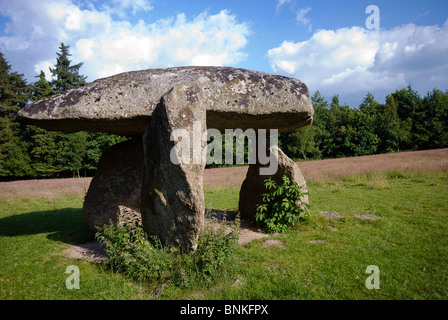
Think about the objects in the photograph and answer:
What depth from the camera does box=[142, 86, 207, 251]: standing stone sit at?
422 centimetres

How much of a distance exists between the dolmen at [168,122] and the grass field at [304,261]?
3.29ft

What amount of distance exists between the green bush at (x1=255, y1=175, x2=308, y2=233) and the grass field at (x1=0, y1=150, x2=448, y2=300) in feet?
1.02

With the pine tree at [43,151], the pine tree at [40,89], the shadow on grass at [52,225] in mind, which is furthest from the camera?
the pine tree at [40,89]

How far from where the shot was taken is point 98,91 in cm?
527

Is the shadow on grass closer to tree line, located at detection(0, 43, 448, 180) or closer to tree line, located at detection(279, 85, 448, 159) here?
tree line, located at detection(0, 43, 448, 180)

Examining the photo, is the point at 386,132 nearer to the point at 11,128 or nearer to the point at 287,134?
the point at 287,134

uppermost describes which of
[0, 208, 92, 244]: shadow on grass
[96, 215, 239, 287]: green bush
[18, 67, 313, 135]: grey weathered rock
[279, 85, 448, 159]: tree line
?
[279, 85, 448, 159]: tree line

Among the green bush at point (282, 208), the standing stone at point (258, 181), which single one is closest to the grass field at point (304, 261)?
the green bush at point (282, 208)

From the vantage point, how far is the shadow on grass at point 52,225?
6.87 meters

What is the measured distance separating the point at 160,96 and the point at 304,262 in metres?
4.30

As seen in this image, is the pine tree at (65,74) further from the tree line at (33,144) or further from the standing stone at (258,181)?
the standing stone at (258,181)

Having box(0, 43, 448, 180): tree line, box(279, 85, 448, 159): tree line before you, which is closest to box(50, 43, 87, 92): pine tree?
box(0, 43, 448, 180): tree line

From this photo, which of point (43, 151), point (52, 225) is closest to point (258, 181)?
point (52, 225)
